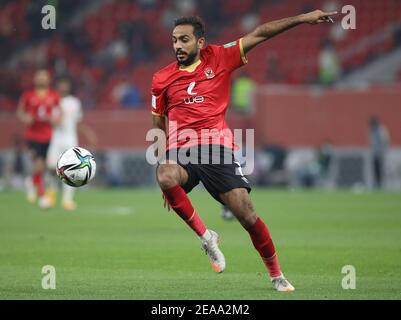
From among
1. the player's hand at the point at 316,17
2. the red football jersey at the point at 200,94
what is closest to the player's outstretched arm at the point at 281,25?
the player's hand at the point at 316,17

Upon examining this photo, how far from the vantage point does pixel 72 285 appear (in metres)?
9.63

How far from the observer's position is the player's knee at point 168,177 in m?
9.34

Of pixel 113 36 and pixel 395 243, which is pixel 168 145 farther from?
pixel 113 36

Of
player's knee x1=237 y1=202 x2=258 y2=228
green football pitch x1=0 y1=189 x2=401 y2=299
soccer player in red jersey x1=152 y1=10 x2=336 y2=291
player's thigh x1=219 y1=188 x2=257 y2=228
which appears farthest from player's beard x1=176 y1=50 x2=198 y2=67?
green football pitch x1=0 y1=189 x2=401 y2=299

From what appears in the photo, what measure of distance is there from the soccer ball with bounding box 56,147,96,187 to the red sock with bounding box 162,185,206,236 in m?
1.64

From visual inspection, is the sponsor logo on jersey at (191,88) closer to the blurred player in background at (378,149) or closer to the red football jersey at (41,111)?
the red football jersey at (41,111)

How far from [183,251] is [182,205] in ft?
11.8

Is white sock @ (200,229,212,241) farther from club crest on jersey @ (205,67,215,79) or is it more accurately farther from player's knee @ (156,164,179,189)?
club crest on jersey @ (205,67,215,79)

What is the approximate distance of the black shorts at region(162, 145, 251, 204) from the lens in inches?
365

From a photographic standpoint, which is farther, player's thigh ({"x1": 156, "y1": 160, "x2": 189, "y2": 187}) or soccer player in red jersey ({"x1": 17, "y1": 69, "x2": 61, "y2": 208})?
soccer player in red jersey ({"x1": 17, "y1": 69, "x2": 61, "y2": 208})

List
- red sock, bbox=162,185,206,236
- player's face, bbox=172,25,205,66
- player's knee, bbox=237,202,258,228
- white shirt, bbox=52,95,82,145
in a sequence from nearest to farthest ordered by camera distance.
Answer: player's knee, bbox=237,202,258,228 → red sock, bbox=162,185,206,236 → player's face, bbox=172,25,205,66 → white shirt, bbox=52,95,82,145

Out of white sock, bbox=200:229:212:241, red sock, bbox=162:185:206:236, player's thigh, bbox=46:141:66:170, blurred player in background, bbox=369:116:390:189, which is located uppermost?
blurred player in background, bbox=369:116:390:189

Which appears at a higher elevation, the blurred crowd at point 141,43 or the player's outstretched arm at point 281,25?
the blurred crowd at point 141,43
